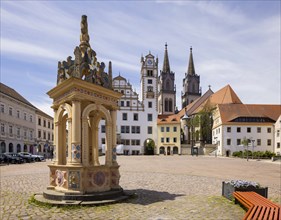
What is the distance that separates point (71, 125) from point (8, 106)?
3624 cm

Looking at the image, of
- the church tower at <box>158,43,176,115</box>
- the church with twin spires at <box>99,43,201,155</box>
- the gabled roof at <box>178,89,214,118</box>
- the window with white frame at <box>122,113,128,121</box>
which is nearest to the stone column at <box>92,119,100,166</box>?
the church with twin spires at <box>99,43,201,155</box>

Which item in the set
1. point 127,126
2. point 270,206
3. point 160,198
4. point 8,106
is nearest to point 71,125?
point 160,198

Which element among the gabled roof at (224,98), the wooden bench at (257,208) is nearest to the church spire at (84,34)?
the wooden bench at (257,208)

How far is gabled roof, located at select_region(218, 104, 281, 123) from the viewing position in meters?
59.4

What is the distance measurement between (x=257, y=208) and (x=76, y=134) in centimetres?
553

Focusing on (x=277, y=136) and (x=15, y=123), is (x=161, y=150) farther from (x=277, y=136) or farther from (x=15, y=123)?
(x=15, y=123)

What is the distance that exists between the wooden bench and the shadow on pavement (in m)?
2.41

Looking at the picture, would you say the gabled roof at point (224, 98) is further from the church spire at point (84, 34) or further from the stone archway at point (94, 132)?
the church spire at point (84, 34)

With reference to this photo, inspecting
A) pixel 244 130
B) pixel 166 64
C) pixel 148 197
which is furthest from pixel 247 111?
pixel 148 197

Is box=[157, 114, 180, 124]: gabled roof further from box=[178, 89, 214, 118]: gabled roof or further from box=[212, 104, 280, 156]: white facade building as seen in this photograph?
box=[178, 89, 214, 118]: gabled roof

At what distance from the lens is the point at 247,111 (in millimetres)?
60188

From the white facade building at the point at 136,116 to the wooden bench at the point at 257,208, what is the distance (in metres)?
52.4

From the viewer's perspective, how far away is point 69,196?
8.80 metres

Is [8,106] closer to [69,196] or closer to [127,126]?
[127,126]
